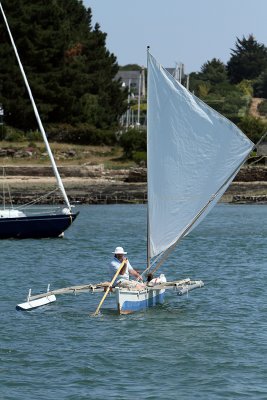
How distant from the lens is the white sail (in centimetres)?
2622

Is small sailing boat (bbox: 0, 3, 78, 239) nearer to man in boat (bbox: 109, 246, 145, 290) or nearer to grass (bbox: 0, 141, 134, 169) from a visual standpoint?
man in boat (bbox: 109, 246, 145, 290)

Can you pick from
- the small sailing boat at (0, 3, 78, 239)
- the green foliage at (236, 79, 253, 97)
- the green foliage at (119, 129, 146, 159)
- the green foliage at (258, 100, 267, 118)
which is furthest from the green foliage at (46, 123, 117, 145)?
the green foliage at (236, 79, 253, 97)

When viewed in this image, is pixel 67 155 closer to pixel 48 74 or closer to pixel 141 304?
pixel 48 74

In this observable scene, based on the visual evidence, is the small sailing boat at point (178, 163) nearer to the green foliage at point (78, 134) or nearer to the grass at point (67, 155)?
the grass at point (67, 155)

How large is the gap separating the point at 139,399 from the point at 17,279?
15.9 meters

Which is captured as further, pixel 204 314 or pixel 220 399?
pixel 204 314

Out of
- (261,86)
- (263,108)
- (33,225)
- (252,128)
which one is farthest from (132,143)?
(261,86)

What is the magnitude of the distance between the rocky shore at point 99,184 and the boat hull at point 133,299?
4451cm

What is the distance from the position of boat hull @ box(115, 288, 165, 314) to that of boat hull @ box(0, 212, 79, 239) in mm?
19452

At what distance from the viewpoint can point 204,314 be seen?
27078mm

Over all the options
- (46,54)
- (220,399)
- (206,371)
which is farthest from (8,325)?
(46,54)

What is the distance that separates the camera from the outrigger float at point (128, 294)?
2545cm

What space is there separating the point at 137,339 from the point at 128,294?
6.16 ft

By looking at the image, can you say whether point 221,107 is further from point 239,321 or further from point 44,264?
point 239,321
